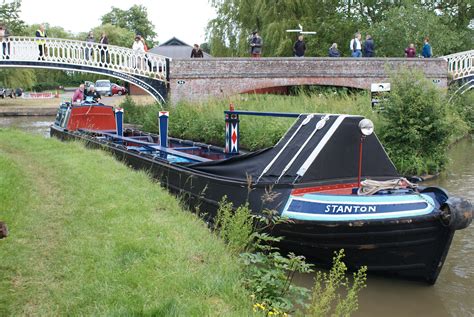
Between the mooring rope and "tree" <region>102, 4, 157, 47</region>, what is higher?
"tree" <region>102, 4, 157, 47</region>

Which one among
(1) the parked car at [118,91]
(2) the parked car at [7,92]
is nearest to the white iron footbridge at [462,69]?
(1) the parked car at [118,91]

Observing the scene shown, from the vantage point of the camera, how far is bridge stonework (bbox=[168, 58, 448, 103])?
2428cm

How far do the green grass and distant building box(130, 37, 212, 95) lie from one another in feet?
148

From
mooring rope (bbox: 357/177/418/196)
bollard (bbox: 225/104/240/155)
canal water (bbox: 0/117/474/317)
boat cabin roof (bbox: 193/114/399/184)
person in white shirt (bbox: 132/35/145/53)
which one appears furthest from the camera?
person in white shirt (bbox: 132/35/145/53)

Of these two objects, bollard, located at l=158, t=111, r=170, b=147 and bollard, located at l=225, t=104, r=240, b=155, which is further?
bollard, located at l=158, t=111, r=170, b=147

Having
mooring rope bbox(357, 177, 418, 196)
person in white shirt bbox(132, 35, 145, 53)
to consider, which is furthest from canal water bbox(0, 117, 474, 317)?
person in white shirt bbox(132, 35, 145, 53)

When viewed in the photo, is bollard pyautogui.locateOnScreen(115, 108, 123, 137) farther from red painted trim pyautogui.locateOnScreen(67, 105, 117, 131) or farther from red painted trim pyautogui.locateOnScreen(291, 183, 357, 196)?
red painted trim pyautogui.locateOnScreen(291, 183, 357, 196)

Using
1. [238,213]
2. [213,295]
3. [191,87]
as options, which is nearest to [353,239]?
[238,213]

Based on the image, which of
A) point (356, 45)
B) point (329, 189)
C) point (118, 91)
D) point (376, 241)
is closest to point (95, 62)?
point (356, 45)

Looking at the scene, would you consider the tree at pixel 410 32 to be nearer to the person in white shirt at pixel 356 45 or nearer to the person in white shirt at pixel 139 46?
the person in white shirt at pixel 356 45

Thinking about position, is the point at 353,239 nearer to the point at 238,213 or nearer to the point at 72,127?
the point at 238,213

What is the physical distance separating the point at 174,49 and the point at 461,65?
3429 centimetres

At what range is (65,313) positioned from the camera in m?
4.29

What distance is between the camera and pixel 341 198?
675cm
